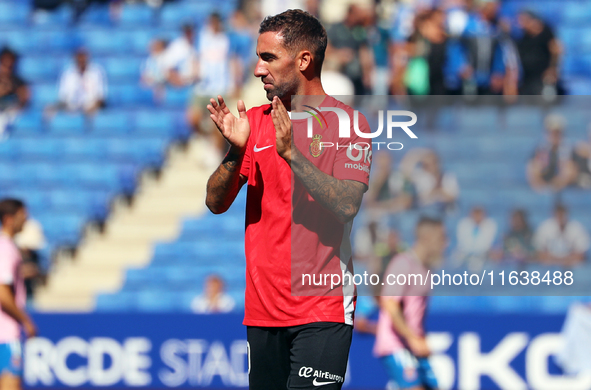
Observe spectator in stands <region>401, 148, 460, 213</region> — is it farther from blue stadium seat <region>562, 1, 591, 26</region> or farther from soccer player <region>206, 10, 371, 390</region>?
soccer player <region>206, 10, 371, 390</region>

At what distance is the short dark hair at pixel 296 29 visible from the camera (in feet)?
10.0

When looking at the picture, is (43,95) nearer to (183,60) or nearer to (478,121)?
(183,60)

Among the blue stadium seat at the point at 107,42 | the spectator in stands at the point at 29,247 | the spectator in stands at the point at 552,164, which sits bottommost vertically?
the spectator in stands at the point at 29,247

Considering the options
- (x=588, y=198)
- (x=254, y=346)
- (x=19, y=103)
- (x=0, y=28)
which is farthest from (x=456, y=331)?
(x=0, y=28)

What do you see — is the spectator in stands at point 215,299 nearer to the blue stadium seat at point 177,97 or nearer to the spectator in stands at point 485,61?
the blue stadium seat at point 177,97

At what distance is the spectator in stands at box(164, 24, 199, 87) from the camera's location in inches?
428

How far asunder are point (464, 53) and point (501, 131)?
1230 millimetres

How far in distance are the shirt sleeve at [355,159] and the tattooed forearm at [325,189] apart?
10cm

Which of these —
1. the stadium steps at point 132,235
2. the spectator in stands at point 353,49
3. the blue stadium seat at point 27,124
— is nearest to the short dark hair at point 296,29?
the spectator in stands at point 353,49

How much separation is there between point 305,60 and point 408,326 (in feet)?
11.6

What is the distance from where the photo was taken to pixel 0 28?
12.8m

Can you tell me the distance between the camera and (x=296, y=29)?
3.05 meters

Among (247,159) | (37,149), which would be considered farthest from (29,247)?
(247,159)

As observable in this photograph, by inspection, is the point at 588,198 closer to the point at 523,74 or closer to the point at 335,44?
the point at 523,74
